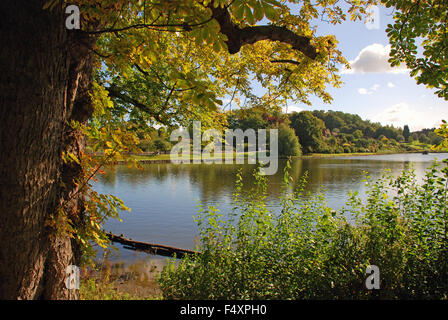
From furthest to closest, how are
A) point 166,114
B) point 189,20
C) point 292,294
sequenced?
point 166,114 → point 292,294 → point 189,20

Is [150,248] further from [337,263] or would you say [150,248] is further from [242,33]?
[242,33]

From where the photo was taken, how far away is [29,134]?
1970 mm

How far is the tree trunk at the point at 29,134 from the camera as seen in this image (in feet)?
6.20

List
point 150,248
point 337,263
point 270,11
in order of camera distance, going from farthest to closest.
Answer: point 150,248 < point 337,263 < point 270,11

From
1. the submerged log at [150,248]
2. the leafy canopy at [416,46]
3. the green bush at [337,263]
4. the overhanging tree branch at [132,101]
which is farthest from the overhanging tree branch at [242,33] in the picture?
the submerged log at [150,248]

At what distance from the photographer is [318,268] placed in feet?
13.5

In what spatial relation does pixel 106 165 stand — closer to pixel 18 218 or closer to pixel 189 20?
pixel 18 218

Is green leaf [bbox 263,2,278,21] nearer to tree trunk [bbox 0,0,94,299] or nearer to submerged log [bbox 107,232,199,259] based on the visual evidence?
tree trunk [bbox 0,0,94,299]

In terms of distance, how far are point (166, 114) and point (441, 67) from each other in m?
6.24

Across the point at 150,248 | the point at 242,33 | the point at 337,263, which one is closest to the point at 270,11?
the point at 242,33

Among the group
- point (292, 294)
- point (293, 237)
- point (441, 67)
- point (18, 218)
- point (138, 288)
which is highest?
point (441, 67)

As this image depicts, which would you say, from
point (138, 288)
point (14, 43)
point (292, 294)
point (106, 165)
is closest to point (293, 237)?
point (292, 294)

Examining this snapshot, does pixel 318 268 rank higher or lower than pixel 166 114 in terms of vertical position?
lower

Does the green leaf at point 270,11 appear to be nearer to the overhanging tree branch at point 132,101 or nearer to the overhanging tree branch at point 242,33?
the overhanging tree branch at point 242,33
